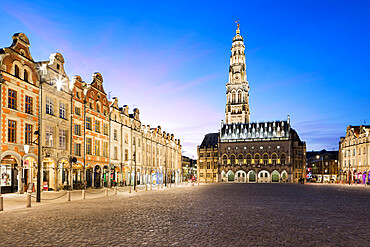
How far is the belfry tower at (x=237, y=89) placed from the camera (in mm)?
132375

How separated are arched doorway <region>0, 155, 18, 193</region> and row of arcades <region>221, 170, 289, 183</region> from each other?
8657cm

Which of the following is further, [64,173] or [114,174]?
[114,174]

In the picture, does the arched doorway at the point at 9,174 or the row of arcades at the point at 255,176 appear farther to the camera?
the row of arcades at the point at 255,176

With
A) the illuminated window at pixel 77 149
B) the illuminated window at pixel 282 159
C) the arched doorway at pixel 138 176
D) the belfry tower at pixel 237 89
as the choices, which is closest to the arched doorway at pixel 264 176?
the illuminated window at pixel 282 159

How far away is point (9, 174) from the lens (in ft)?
94.4

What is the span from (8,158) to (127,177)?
27.6 meters

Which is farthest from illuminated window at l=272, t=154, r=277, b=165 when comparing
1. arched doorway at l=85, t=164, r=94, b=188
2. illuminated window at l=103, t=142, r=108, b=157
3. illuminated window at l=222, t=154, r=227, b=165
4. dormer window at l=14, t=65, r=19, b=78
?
dormer window at l=14, t=65, r=19, b=78

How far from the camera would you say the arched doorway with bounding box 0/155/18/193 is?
27.8 meters

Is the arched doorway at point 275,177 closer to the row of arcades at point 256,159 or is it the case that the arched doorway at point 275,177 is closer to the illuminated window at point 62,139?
the row of arcades at point 256,159

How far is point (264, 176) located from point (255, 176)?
113 inches

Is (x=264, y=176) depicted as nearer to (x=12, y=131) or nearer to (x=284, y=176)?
(x=284, y=176)

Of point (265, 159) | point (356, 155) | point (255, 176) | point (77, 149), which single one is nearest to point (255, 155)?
point (265, 159)

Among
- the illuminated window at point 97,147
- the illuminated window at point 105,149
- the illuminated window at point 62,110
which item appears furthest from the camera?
the illuminated window at point 105,149

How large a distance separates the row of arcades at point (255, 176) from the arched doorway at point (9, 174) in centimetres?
8657
